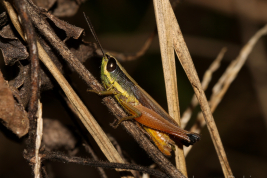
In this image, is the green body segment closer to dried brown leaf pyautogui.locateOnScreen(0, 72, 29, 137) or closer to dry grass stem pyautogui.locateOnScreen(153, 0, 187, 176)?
dry grass stem pyautogui.locateOnScreen(153, 0, 187, 176)

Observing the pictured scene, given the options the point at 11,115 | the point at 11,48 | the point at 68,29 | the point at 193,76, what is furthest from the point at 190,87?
the point at 11,115

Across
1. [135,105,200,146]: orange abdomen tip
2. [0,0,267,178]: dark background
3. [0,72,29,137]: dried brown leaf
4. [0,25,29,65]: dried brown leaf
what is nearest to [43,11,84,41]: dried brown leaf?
[0,25,29,65]: dried brown leaf

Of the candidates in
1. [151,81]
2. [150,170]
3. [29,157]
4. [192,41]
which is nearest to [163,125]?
[150,170]

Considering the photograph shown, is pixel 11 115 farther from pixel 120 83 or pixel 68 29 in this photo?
pixel 120 83

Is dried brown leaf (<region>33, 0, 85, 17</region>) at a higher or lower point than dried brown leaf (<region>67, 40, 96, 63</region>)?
higher

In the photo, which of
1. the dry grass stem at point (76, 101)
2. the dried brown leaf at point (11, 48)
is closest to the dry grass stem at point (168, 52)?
the dry grass stem at point (76, 101)

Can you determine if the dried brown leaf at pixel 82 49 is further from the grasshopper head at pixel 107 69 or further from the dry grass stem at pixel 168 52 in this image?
the dry grass stem at pixel 168 52

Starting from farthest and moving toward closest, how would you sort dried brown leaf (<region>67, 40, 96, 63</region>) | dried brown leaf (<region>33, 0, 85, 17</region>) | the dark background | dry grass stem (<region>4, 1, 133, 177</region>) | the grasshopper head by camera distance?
the dark background < the grasshopper head < dried brown leaf (<region>33, 0, 85, 17</region>) < dried brown leaf (<region>67, 40, 96, 63</region>) < dry grass stem (<region>4, 1, 133, 177</region>)
